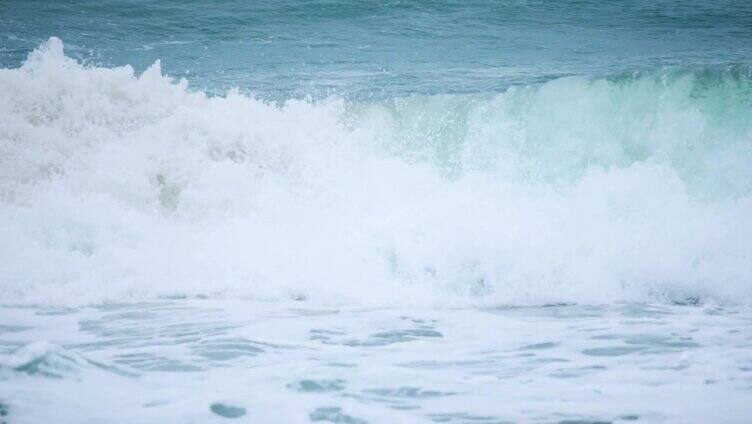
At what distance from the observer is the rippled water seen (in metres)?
3.82

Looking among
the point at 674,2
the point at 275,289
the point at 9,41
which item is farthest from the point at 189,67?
the point at 674,2

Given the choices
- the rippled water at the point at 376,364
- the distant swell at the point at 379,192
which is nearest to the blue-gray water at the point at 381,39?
the distant swell at the point at 379,192

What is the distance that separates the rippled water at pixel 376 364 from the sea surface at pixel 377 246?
2 cm

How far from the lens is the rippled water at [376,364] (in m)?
3.82

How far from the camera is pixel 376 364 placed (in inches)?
187

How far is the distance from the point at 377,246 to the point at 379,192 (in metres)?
1.18

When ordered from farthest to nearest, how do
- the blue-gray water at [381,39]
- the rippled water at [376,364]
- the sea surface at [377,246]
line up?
the blue-gray water at [381,39], the sea surface at [377,246], the rippled water at [376,364]

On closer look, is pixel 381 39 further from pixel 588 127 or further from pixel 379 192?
pixel 379 192

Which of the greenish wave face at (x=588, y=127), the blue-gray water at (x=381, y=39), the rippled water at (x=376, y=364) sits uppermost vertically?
the blue-gray water at (x=381, y=39)

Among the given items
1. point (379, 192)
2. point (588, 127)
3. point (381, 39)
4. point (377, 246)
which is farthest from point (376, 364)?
point (381, 39)

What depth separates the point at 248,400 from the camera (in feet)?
13.2

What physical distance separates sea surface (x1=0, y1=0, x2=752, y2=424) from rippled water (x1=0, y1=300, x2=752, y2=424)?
25mm

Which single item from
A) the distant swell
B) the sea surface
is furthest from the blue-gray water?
the distant swell

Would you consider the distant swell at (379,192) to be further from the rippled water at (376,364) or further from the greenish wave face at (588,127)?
the rippled water at (376,364)
